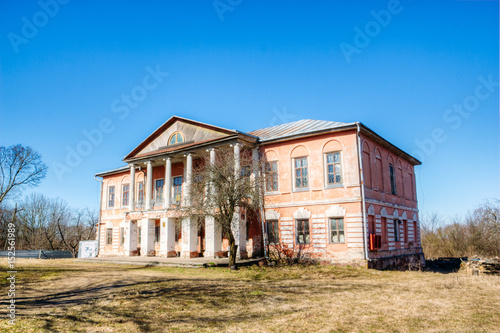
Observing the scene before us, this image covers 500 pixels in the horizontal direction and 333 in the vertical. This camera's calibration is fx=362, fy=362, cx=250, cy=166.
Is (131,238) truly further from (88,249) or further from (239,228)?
(239,228)

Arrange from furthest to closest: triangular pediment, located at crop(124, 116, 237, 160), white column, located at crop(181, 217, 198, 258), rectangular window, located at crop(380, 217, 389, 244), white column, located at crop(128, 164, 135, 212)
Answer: white column, located at crop(128, 164, 135, 212) → triangular pediment, located at crop(124, 116, 237, 160) → white column, located at crop(181, 217, 198, 258) → rectangular window, located at crop(380, 217, 389, 244)

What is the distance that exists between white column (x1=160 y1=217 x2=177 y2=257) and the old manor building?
2.6 inches

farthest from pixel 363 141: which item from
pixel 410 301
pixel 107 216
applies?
pixel 107 216

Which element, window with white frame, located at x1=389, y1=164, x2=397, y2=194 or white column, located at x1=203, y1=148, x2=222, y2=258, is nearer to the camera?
white column, located at x1=203, y1=148, x2=222, y2=258

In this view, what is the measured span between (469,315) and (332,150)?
12.9 metres

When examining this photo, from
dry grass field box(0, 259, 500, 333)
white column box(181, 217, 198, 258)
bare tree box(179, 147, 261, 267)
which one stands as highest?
bare tree box(179, 147, 261, 267)

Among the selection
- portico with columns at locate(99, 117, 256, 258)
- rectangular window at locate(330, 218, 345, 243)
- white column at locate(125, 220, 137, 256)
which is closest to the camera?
rectangular window at locate(330, 218, 345, 243)

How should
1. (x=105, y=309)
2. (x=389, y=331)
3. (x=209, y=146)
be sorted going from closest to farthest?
(x=389, y=331) < (x=105, y=309) < (x=209, y=146)

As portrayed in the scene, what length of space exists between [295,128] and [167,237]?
10939 mm

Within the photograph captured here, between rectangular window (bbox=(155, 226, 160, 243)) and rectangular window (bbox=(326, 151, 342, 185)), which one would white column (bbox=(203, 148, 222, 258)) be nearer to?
rectangular window (bbox=(326, 151, 342, 185))

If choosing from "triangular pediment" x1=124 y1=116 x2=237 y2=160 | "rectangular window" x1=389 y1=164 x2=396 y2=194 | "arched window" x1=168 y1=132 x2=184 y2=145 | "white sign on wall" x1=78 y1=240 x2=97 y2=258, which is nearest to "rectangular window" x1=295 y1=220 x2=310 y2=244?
"triangular pediment" x1=124 y1=116 x2=237 y2=160

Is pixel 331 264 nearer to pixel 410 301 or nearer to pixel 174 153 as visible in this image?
pixel 410 301

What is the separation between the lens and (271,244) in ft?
69.7

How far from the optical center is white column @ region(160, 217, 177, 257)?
2369cm
